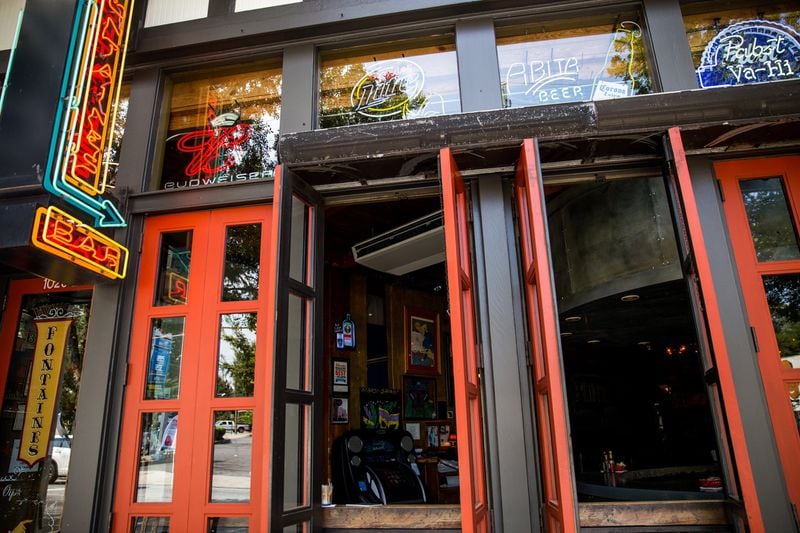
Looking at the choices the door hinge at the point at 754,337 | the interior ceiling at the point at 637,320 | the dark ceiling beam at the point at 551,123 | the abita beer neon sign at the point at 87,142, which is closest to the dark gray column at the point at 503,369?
the dark ceiling beam at the point at 551,123

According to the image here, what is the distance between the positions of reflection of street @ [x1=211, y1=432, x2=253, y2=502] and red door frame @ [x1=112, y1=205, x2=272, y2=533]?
0.12 feet

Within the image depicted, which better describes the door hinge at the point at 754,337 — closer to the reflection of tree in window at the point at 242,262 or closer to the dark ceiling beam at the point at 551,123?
the dark ceiling beam at the point at 551,123

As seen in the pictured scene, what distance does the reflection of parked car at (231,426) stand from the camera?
3.45 metres

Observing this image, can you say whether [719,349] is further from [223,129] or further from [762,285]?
[223,129]

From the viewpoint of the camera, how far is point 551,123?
3094mm

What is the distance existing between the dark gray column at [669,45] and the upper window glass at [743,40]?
0.11 meters

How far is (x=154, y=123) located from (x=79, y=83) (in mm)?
703

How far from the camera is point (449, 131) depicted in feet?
10.4

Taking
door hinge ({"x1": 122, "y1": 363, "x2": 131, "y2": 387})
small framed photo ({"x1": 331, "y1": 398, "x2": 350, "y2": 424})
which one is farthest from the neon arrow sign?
small framed photo ({"x1": 331, "y1": 398, "x2": 350, "y2": 424})

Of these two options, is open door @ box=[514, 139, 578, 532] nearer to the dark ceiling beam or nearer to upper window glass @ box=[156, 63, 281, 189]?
the dark ceiling beam

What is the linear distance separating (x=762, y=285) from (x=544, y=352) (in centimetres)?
151

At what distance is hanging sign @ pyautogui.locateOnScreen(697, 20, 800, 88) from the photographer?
359cm

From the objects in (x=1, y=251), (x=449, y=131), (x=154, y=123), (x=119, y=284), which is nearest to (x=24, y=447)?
(x=119, y=284)

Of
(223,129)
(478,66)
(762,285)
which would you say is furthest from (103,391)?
Result: (762,285)
